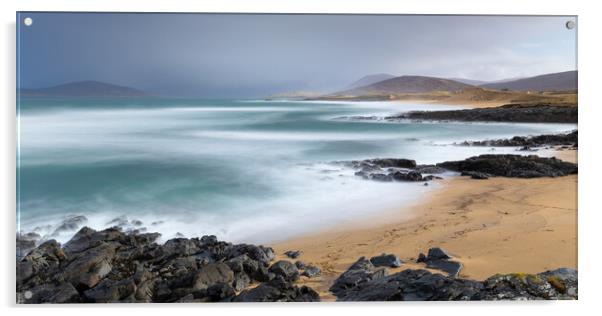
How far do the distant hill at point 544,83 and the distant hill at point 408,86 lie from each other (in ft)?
0.92

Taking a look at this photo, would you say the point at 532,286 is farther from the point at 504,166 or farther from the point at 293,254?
the point at 293,254

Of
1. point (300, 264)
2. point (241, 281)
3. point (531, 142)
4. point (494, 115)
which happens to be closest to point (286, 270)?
point (300, 264)

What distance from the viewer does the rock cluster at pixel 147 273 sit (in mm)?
3078

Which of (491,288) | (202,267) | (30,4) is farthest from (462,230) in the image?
(30,4)

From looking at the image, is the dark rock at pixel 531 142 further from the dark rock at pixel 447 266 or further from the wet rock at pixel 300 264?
the wet rock at pixel 300 264

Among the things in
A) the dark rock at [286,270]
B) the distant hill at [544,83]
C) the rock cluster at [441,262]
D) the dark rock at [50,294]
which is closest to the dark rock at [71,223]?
the dark rock at [50,294]

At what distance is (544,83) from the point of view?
3545 millimetres

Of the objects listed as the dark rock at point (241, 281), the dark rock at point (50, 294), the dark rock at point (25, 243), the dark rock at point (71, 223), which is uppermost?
the dark rock at point (71, 223)

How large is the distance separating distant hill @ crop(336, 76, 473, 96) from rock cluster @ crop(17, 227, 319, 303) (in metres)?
1.41

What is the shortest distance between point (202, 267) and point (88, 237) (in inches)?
32.9

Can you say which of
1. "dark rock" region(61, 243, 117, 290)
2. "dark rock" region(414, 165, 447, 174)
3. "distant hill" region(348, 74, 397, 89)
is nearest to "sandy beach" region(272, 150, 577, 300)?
"dark rock" region(414, 165, 447, 174)

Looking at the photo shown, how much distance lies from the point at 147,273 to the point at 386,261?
5.00 ft

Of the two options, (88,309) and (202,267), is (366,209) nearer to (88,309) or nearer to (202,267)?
(202,267)

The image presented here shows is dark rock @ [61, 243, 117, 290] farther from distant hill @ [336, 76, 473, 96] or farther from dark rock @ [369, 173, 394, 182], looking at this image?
distant hill @ [336, 76, 473, 96]
